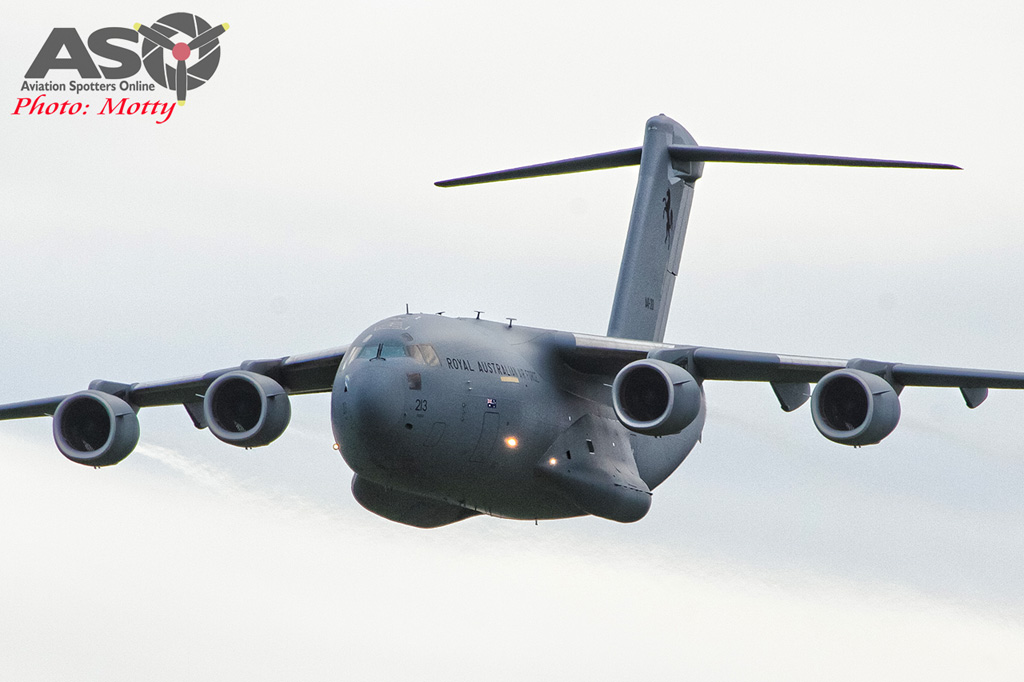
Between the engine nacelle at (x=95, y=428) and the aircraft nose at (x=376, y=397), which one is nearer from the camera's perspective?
the aircraft nose at (x=376, y=397)

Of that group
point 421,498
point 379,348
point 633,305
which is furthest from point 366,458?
point 633,305

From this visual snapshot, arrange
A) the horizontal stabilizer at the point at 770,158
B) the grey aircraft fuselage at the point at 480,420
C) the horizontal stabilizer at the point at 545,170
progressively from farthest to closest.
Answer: the horizontal stabilizer at the point at 545,170 < the horizontal stabilizer at the point at 770,158 < the grey aircraft fuselage at the point at 480,420

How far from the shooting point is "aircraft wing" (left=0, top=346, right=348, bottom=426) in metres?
19.7

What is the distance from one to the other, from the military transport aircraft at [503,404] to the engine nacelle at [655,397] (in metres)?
0.02

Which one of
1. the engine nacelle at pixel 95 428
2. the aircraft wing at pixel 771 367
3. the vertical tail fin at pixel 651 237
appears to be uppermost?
the vertical tail fin at pixel 651 237

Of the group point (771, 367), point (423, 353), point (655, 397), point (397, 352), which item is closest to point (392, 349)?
point (397, 352)

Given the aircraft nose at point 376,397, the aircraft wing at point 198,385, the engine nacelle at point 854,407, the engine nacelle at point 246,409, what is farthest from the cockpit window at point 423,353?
the engine nacelle at point 854,407

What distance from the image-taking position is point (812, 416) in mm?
17016

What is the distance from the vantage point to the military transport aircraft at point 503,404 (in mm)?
16969

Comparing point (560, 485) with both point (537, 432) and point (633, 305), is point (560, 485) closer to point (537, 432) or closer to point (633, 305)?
point (537, 432)

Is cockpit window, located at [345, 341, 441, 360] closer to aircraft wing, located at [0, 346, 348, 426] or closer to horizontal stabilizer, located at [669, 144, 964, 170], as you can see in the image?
aircraft wing, located at [0, 346, 348, 426]

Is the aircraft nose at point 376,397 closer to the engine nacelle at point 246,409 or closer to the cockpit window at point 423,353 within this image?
the cockpit window at point 423,353

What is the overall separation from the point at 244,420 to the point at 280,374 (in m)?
0.88

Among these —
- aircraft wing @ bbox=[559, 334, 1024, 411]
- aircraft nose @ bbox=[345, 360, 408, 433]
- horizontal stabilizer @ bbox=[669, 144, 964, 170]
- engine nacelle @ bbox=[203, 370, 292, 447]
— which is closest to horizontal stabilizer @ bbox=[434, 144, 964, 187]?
horizontal stabilizer @ bbox=[669, 144, 964, 170]
